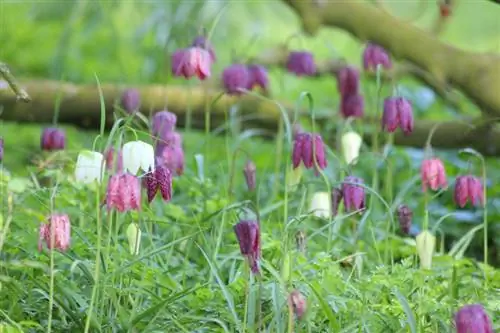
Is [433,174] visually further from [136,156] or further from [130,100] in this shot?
[130,100]

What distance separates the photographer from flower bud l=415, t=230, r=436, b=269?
2496 mm

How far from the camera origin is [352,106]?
3.72 meters

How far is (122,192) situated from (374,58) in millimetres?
1923

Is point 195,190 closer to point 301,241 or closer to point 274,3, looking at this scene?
point 301,241

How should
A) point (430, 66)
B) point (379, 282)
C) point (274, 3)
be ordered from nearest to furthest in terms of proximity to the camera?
point (379, 282) < point (430, 66) < point (274, 3)

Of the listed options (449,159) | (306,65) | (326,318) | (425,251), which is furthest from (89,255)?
(449,159)

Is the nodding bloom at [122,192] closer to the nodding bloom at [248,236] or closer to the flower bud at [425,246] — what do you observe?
the nodding bloom at [248,236]

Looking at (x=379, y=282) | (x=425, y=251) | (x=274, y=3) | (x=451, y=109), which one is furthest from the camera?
(x=274, y=3)

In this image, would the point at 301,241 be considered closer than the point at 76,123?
Yes

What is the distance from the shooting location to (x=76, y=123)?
4.23 metres

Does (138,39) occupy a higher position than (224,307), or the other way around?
(138,39)

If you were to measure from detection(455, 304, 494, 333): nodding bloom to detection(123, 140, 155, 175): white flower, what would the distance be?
687 mm

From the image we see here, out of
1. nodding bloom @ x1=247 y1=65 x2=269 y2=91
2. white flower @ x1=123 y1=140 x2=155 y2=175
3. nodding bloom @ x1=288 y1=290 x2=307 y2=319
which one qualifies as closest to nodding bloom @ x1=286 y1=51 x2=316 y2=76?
nodding bloom @ x1=247 y1=65 x2=269 y2=91

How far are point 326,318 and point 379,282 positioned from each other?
14 centimetres
